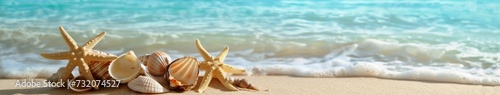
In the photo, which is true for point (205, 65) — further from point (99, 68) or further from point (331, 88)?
point (331, 88)

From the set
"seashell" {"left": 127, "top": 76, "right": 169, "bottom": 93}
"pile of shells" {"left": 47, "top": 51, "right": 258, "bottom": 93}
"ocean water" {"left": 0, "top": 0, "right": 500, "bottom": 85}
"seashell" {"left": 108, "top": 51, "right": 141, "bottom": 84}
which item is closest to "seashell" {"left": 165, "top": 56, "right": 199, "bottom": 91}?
"pile of shells" {"left": 47, "top": 51, "right": 258, "bottom": 93}

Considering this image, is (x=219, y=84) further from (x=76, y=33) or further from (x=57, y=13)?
(x=57, y=13)

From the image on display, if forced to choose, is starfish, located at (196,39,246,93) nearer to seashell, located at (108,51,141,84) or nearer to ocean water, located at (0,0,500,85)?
seashell, located at (108,51,141,84)

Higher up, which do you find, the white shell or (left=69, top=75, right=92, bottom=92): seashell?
the white shell

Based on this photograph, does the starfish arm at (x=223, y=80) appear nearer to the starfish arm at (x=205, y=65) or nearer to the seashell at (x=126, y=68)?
the starfish arm at (x=205, y=65)

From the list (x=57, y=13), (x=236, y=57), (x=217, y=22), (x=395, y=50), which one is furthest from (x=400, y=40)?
(x=57, y=13)
